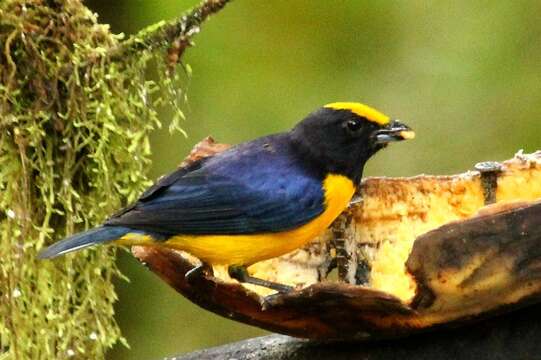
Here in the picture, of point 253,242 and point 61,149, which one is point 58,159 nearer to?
point 61,149

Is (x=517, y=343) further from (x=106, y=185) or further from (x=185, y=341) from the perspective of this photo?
(x=185, y=341)

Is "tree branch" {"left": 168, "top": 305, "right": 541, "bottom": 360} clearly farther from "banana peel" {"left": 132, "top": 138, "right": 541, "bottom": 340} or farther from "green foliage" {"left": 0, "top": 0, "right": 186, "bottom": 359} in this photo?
"green foliage" {"left": 0, "top": 0, "right": 186, "bottom": 359}

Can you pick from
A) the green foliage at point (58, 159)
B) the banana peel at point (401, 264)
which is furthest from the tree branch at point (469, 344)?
the green foliage at point (58, 159)

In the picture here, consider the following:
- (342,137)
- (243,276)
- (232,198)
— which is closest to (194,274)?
(243,276)

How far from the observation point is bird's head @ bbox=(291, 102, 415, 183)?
11.6 ft

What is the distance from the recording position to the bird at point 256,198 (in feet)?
10.3

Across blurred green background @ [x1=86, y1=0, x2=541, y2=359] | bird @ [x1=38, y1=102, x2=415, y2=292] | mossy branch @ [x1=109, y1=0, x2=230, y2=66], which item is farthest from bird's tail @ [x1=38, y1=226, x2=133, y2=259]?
blurred green background @ [x1=86, y1=0, x2=541, y2=359]

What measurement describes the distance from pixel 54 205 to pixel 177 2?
147 cm

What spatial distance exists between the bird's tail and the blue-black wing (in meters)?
0.07

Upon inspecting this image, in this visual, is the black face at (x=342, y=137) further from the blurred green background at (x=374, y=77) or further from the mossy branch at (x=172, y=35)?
the blurred green background at (x=374, y=77)

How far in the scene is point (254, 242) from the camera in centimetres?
323

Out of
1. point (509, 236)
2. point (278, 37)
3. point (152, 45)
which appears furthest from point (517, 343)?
point (278, 37)

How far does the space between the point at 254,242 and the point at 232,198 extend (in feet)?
0.53

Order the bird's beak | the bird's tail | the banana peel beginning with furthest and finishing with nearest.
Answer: the bird's beak → the bird's tail → the banana peel
